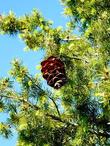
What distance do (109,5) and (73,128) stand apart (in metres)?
1.82

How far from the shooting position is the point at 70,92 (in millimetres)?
5512

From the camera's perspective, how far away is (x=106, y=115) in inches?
214

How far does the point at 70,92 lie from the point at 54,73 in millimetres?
676

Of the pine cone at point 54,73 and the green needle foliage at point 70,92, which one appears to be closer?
the pine cone at point 54,73

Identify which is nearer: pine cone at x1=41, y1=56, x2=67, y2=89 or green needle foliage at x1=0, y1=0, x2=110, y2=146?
pine cone at x1=41, y1=56, x2=67, y2=89

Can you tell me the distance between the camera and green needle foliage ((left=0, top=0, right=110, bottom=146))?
212 inches

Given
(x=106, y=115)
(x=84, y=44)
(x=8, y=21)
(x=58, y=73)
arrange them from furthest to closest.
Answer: (x=8, y=21)
(x=84, y=44)
(x=106, y=115)
(x=58, y=73)

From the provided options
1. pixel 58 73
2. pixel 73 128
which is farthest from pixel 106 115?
pixel 58 73

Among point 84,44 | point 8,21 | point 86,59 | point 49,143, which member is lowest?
point 49,143

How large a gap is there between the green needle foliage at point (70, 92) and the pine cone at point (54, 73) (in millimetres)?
459

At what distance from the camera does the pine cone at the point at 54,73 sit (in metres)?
4.89

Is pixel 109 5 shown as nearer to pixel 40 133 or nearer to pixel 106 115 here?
pixel 106 115

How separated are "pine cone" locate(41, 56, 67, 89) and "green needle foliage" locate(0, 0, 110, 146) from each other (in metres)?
0.46

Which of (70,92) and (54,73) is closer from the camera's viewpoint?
(54,73)
